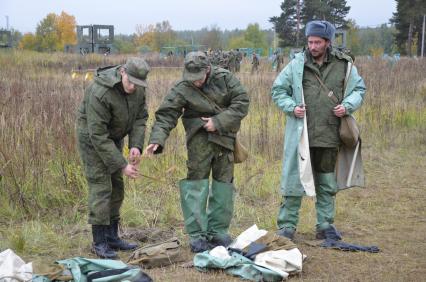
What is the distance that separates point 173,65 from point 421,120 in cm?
1606

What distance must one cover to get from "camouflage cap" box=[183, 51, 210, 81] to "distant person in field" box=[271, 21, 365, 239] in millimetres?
802

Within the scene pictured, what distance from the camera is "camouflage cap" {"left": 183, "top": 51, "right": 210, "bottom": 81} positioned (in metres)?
4.50

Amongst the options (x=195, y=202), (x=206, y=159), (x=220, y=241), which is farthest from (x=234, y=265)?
Result: (x=206, y=159)

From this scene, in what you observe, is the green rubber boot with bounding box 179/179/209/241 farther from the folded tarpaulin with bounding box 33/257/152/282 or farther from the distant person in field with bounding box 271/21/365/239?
the folded tarpaulin with bounding box 33/257/152/282

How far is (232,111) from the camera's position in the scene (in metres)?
4.69

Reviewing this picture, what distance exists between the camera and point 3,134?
20.0 feet

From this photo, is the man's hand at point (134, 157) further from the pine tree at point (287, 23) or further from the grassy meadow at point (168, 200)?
the pine tree at point (287, 23)

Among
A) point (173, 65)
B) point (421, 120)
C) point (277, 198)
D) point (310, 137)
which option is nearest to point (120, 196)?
point (310, 137)

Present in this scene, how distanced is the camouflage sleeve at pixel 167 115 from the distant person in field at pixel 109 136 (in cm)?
15

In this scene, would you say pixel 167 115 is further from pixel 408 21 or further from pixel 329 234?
pixel 408 21

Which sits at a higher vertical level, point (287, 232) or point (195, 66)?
point (195, 66)

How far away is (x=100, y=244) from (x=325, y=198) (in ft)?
6.39

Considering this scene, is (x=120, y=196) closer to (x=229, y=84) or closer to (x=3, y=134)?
(x=229, y=84)

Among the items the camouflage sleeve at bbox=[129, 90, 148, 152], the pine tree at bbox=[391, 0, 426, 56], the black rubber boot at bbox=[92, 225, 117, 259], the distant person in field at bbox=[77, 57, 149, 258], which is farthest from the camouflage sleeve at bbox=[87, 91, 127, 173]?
the pine tree at bbox=[391, 0, 426, 56]
